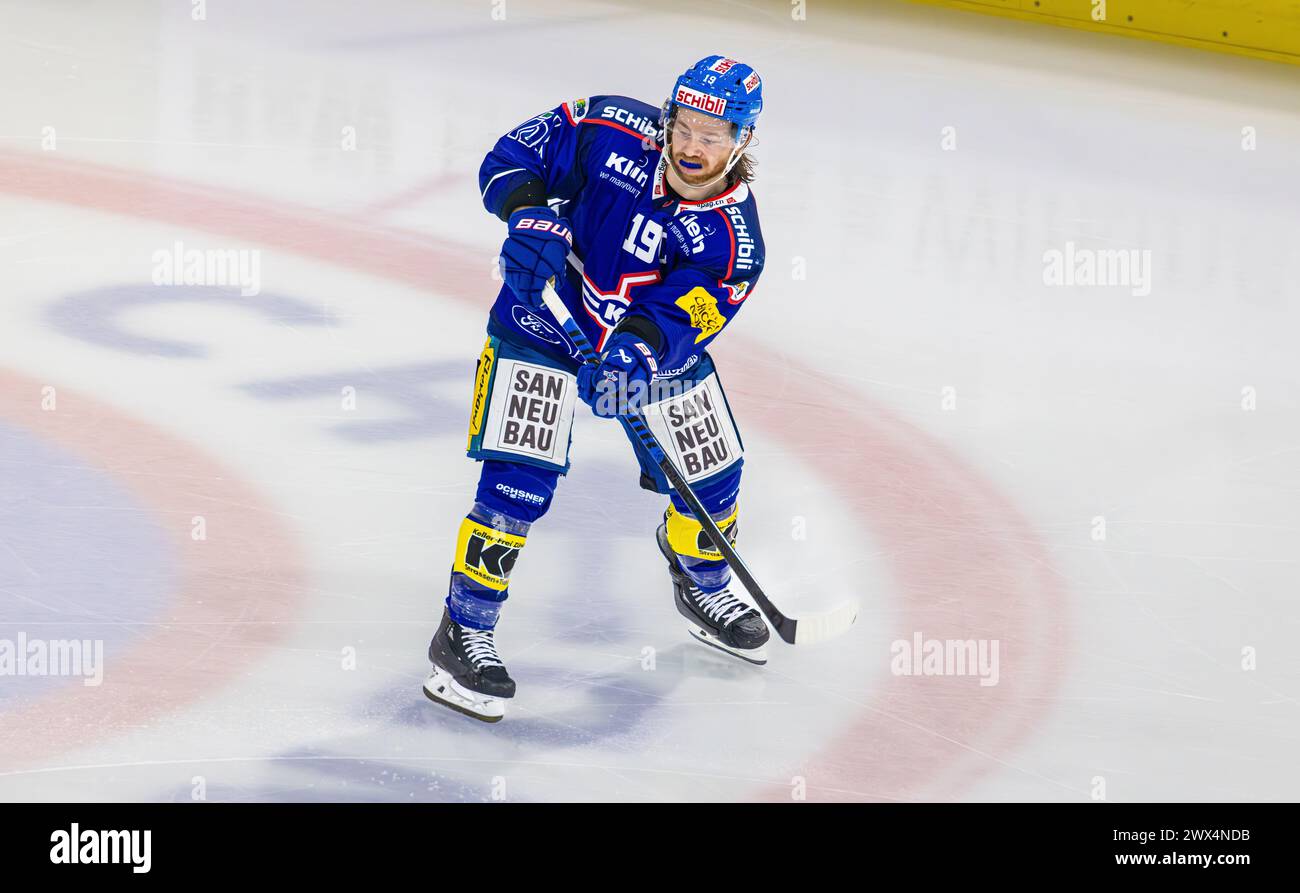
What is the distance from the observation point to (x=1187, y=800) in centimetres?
393

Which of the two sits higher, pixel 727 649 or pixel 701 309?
pixel 701 309

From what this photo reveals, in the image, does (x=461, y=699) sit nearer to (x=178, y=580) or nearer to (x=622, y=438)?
(x=178, y=580)

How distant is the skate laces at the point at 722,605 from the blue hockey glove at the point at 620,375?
85 centimetres

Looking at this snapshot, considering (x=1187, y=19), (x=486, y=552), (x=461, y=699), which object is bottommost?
(x=461, y=699)

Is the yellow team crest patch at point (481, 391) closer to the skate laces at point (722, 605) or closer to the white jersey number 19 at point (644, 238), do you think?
the white jersey number 19 at point (644, 238)

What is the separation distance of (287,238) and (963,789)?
393 centimetres

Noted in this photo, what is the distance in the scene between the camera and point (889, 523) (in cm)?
518

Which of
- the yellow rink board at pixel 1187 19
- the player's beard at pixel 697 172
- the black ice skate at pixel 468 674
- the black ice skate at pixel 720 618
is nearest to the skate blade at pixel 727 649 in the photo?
the black ice skate at pixel 720 618

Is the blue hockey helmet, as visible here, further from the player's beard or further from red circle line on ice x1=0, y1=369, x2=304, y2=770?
red circle line on ice x1=0, y1=369, x2=304, y2=770

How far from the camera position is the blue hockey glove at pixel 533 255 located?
12.4 feet

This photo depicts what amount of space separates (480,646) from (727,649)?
0.75 meters

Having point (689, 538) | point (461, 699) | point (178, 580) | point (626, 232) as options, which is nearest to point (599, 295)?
point (626, 232)

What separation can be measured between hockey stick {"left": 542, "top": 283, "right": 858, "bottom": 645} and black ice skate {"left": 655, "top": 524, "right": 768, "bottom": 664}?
86 mm
